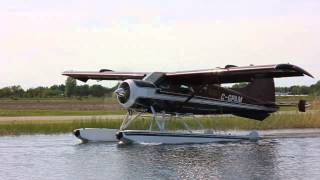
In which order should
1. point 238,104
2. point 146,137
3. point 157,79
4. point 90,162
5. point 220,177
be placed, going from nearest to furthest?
point 220,177 → point 90,162 → point 146,137 → point 157,79 → point 238,104

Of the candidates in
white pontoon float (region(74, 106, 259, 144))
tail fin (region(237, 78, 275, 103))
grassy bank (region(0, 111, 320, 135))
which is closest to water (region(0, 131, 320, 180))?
white pontoon float (region(74, 106, 259, 144))

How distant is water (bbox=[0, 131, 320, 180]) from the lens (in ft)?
47.5

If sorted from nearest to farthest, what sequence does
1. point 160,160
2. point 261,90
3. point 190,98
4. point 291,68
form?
point 160,160 < point 291,68 < point 190,98 < point 261,90

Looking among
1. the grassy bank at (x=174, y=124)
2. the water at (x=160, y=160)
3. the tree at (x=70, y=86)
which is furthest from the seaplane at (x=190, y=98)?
the tree at (x=70, y=86)

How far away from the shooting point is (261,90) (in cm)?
2717

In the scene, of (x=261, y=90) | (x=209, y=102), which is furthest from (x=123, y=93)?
(x=261, y=90)

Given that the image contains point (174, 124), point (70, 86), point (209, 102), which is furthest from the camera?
point (70, 86)

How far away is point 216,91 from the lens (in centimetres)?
2572

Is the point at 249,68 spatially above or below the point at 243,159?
above

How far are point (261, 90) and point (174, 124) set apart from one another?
Answer: 19.6 feet

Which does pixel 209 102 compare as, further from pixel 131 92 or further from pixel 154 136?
pixel 131 92

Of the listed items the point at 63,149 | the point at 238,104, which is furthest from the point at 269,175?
the point at 238,104

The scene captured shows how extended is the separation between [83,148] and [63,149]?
0.77 meters

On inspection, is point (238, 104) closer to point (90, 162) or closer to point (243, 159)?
point (243, 159)
